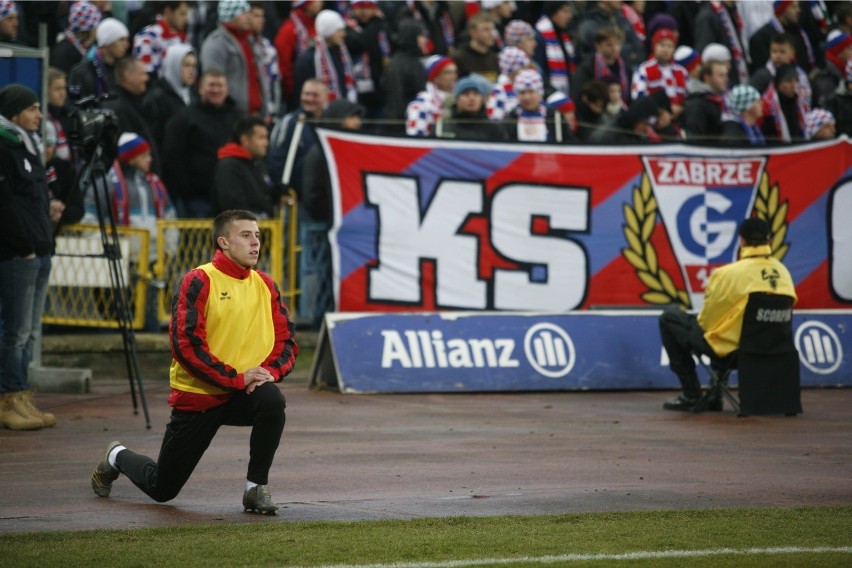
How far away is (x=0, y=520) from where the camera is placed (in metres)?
8.04

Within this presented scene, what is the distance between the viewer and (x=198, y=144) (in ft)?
53.0

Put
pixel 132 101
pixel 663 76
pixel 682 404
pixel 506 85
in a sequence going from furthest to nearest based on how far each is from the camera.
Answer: pixel 663 76 < pixel 506 85 < pixel 132 101 < pixel 682 404

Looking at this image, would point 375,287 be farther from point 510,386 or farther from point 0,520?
point 0,520

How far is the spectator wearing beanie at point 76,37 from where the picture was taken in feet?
55.5

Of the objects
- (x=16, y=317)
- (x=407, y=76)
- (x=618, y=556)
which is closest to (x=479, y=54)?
(x=407, y=76)

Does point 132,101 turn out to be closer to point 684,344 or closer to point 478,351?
point 478,351

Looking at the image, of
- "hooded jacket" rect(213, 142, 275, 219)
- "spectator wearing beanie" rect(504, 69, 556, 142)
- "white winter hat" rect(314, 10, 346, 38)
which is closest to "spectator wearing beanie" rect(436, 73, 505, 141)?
"spectator wearing beanie" rect(504, 69, 556, 142)

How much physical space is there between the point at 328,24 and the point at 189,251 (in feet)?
13.8

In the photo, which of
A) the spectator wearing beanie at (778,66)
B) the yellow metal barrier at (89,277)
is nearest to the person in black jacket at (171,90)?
the yellow metal barrier at (89,277)

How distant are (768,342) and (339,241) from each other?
4897 mm

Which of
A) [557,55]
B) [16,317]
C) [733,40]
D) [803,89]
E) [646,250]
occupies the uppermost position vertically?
[733,40]

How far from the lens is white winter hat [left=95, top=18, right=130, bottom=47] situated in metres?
16.1

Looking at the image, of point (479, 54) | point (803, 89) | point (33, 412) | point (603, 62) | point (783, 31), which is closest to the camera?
point (33, 412)

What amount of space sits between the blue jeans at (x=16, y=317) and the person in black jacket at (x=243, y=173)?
3.70m
